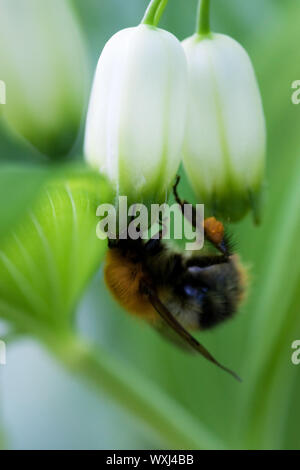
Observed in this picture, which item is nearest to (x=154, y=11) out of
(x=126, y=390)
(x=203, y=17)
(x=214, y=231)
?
(x=203, y=17)

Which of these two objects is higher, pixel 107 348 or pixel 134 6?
pixel 134 6

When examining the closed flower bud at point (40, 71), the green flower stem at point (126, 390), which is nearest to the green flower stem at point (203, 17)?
the closed flower bud at point (40, 71)

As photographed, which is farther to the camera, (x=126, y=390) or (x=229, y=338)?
(x=229, y=338)

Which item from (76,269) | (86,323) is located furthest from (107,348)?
(76,269)

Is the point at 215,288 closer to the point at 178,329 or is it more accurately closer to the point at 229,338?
the point at 178,329

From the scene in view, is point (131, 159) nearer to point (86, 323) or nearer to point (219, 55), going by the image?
point (219, 55)

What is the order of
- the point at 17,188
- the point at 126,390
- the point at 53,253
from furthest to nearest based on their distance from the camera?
1. the point at 126,390
2. the point at 53,253
3. the point at 17,188

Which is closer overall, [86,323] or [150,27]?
[150,27]
